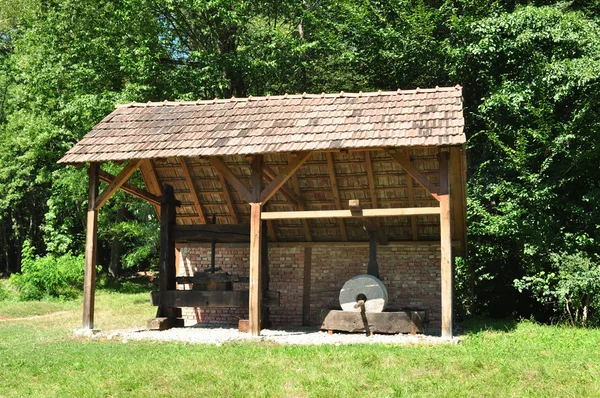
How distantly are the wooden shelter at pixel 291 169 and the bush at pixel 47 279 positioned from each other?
351 inches

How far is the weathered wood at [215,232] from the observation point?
1496cm

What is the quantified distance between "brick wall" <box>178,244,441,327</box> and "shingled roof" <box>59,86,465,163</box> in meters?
3.25

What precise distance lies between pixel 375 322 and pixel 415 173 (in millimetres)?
2984

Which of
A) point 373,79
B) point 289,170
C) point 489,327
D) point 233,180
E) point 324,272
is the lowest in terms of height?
point 489,327

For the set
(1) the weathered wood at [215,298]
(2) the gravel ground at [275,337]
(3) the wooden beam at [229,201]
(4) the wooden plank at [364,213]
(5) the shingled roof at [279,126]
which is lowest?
(2) the gravel ground at [275,337]

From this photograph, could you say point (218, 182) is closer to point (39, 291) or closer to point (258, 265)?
point (258, 265)

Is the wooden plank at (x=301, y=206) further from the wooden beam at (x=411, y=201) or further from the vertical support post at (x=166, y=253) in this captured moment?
the vertical support post at (x=166, y=253)

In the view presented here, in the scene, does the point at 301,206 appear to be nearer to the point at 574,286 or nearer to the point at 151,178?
the point at 151,178

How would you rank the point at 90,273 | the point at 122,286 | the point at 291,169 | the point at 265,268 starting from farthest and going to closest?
1. the point at 122,286
2. the point at 265,268
3. the point at 90,273
4. the point at 291,169

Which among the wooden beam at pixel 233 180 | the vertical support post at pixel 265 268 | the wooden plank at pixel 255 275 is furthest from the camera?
the vertical support post at pixel 265 268

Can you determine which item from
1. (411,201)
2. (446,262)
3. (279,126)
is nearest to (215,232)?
(279,126)

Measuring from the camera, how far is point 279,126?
1341cm

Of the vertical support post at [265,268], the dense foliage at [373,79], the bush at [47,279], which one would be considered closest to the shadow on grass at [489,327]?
the dense foliage at [373,79]

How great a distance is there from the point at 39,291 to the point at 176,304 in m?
10.4
